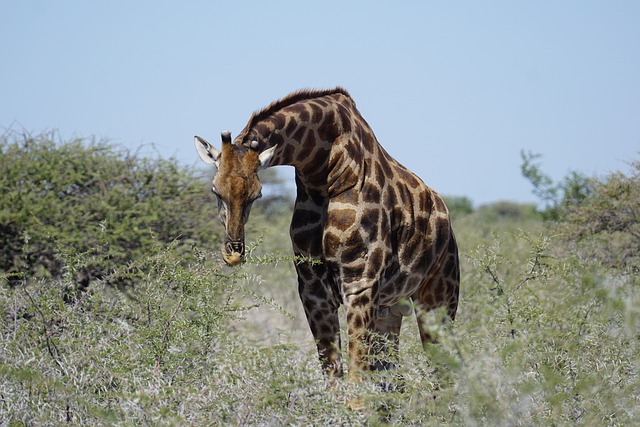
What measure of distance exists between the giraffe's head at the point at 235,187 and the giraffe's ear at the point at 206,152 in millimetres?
92

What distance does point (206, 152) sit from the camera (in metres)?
7.05

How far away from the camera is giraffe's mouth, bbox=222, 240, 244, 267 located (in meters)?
6.81

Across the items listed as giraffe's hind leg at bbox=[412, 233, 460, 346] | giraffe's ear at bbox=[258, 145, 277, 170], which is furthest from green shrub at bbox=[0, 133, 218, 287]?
giraffe's ear at bbox=[258, 145, 277, 170]

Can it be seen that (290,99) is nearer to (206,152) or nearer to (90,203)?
(206,152)

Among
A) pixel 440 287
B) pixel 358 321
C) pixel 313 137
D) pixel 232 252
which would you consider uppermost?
pixel 313 137

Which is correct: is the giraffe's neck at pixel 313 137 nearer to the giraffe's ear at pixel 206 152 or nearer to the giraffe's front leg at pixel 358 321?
the giraffe's ear at pixel 206 152

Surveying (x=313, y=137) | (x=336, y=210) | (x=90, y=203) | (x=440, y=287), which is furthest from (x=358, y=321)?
(x=90, y=203)

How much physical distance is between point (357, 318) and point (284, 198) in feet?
101

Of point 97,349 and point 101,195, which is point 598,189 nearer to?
point 101,195

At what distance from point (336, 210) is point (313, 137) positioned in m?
0.53

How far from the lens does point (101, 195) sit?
1347cm

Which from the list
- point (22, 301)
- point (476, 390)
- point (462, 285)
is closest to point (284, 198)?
point (462, 285)

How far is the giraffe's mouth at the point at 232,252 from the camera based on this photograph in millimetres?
6809

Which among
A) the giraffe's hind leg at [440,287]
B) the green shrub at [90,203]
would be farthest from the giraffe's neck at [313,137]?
the green shrub at [90,203]
